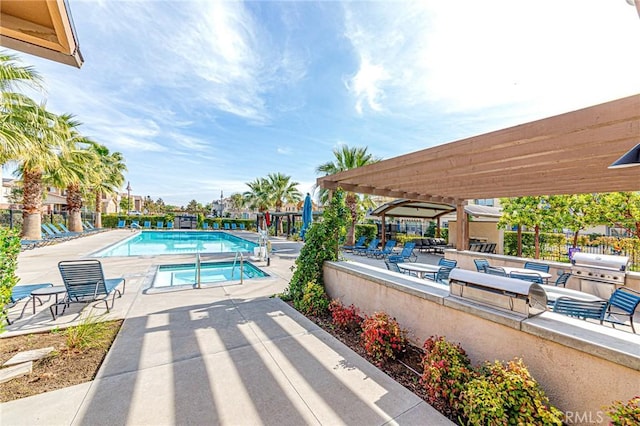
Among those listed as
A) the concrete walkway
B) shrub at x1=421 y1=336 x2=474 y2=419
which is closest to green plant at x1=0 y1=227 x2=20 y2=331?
the concrete walkway

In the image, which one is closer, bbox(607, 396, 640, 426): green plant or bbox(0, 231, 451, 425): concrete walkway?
bbox(607, 396, 640, 426): green plant

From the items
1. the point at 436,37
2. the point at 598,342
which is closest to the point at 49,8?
the point at 598,342

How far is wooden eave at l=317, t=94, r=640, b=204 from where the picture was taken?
270 centimetres

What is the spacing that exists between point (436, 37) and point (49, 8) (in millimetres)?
6160

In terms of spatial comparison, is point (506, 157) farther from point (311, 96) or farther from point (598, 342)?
point (311, 96)

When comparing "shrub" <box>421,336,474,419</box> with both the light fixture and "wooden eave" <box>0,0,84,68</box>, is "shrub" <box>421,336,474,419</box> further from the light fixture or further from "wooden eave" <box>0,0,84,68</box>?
"wooden eave" <box>0,0,84,68</box>

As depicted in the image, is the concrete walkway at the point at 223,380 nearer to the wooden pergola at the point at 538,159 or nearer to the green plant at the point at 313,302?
the green plant at the point at 313,302

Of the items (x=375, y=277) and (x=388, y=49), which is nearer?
(x=375, y=277)

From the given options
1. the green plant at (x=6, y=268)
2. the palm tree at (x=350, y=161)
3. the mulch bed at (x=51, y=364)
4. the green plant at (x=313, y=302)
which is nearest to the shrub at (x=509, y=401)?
the green plant at (x=313, y=302)

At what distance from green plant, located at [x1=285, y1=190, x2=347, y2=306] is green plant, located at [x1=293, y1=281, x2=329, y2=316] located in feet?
1.50

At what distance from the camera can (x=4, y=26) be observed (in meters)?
2.37

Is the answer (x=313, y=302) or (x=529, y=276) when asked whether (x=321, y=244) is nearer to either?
(x=313, y=302)

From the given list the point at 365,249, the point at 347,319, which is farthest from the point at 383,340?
the point at 365,249

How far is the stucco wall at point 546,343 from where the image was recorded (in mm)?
2000
